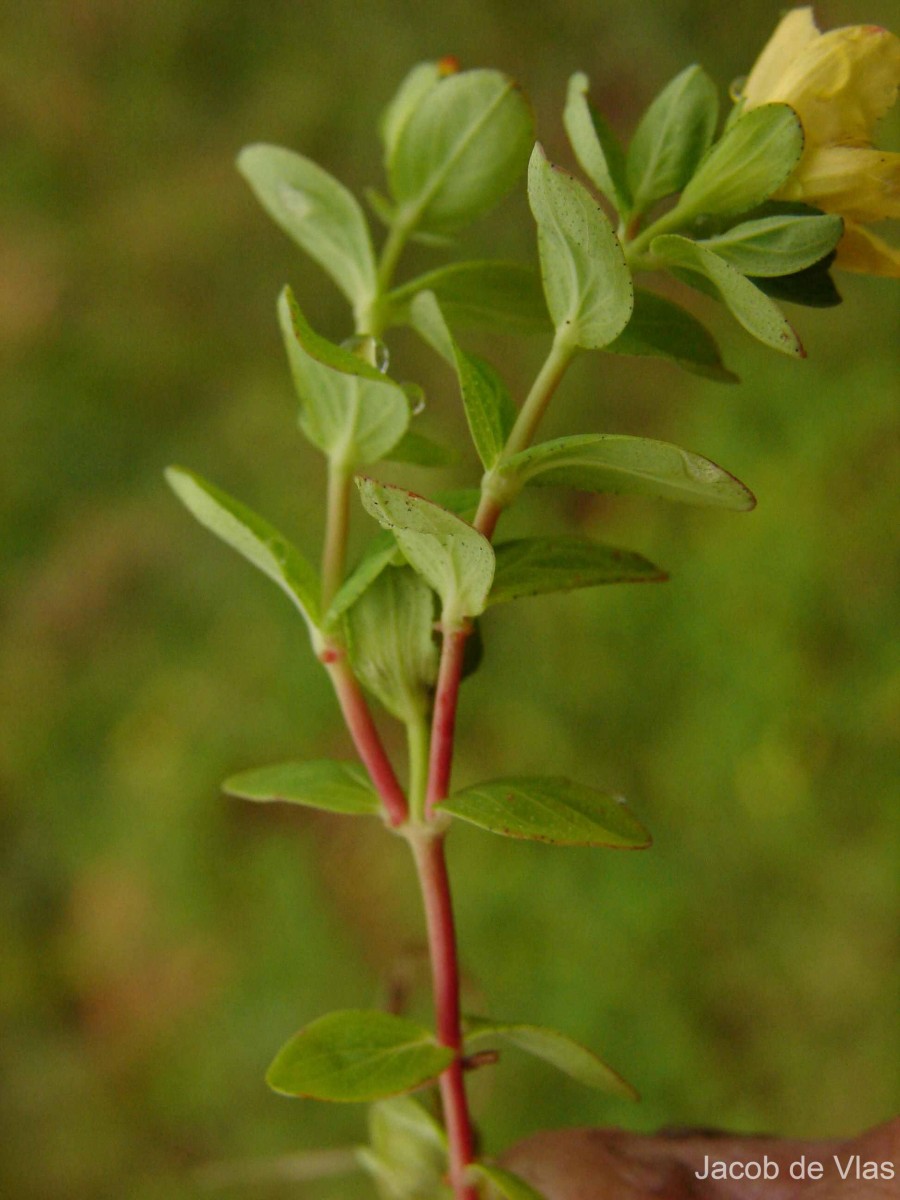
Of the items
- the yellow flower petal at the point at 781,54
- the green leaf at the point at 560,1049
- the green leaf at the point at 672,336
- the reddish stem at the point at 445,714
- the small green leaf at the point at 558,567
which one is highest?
the yellow flower petal at the point at 781,54

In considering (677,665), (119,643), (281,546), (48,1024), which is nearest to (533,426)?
(281,546)

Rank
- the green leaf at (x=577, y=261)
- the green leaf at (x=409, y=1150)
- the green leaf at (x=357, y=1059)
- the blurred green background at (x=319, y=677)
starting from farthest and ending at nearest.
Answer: the blurred green background at (x=319, y=677)
the green leaf at (x=409, y=1150)
the green leaf at (x=357, y=1059)
the green leaf at (x=577, y=261)

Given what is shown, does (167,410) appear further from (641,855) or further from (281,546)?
(281,546)

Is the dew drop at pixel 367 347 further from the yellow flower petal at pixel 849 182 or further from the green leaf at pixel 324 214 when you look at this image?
the yellow flower petal at pixel 849 182

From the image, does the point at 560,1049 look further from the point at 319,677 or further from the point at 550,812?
the point at 319,677

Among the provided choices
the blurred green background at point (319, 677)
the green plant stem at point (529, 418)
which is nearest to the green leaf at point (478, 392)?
the green plant stem at point (529, 418)

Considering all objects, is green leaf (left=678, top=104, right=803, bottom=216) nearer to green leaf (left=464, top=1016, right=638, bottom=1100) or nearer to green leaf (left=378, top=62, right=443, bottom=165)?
green leaf (left=378, top=62, right=443, bottom=165)

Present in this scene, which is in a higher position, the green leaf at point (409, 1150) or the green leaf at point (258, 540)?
the green leaf at point (258, 540)

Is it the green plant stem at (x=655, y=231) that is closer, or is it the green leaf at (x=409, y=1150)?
the green plant stem at (x=655, y=231)
